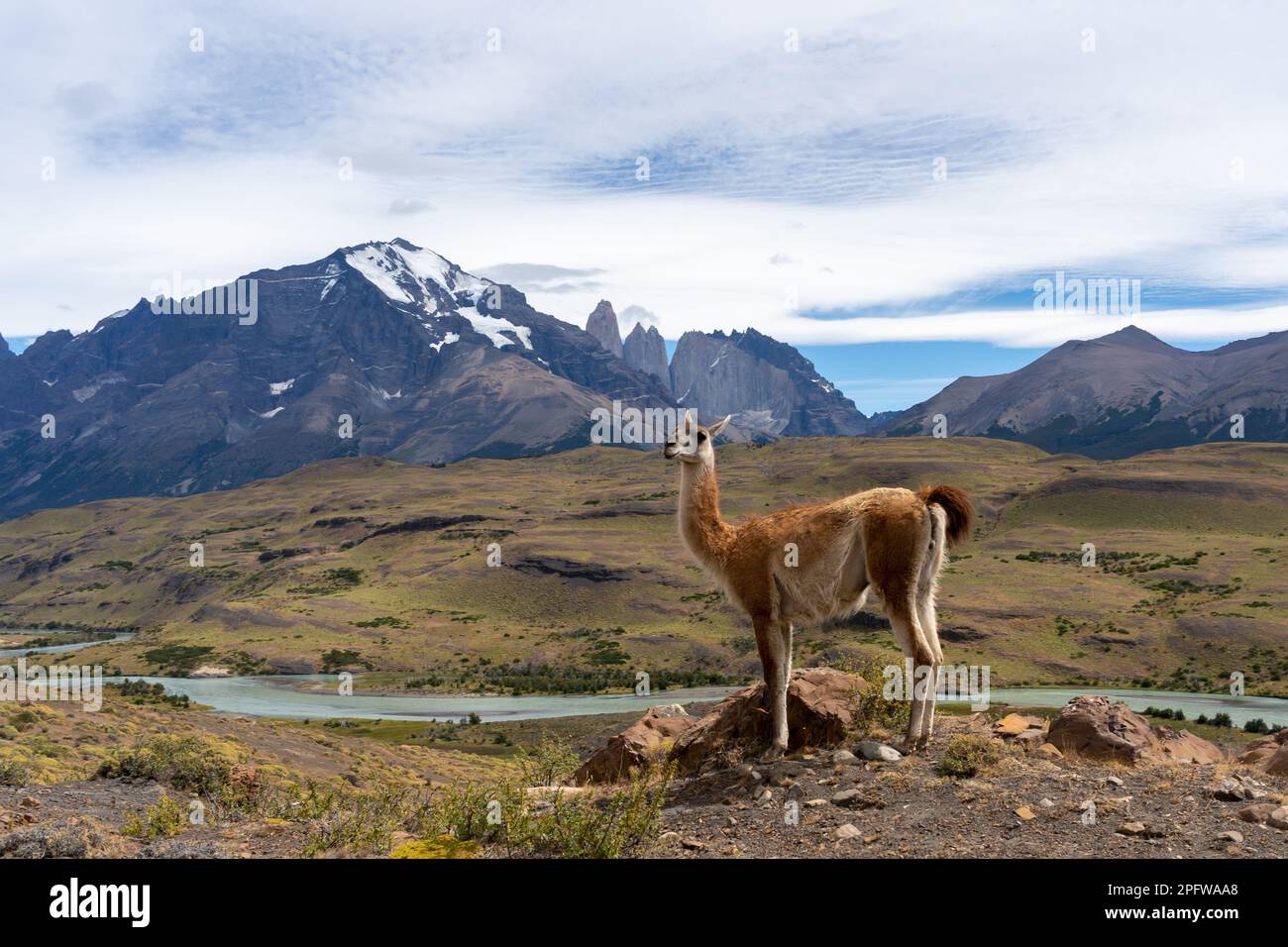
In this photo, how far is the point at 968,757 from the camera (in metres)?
11.5

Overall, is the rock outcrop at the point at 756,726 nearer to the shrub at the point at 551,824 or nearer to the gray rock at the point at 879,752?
the gray rock at the point at 879,752

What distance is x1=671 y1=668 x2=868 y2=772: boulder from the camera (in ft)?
43.4

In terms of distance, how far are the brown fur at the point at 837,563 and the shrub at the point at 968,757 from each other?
26.9 inches

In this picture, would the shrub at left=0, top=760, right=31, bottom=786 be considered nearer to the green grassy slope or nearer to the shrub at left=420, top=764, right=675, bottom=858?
the shrub at left=420, top=764, right=675, bottom=858

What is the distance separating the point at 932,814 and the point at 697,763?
410cm

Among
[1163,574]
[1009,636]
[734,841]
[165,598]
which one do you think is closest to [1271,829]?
[734,841]

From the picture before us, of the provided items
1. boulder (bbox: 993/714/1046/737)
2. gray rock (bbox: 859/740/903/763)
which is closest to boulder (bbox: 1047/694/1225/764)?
boulder (bbox: 993/714/1046/737)

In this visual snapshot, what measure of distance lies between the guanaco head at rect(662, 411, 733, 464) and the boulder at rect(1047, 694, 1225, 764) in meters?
6.57

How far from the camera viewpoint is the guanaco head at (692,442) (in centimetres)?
1298

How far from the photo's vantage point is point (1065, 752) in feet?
44.7

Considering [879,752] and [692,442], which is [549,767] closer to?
[879,752]

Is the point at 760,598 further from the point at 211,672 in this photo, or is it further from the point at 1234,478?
the point at 1234,478

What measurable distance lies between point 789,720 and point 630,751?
3.44 meters

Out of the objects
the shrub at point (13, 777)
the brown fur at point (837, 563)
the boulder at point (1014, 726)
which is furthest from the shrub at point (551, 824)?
the shrub at point (13, 777)
